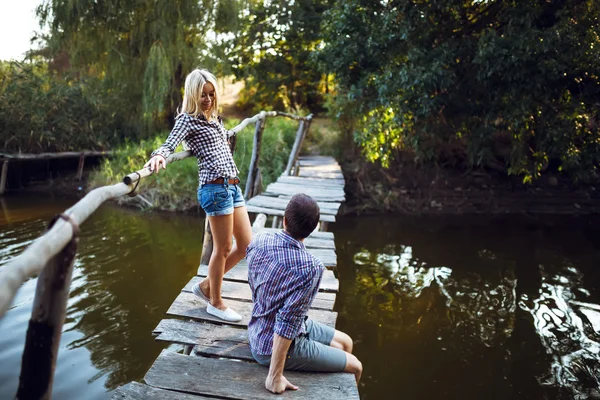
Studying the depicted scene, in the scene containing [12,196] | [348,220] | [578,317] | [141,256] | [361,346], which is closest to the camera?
[361,346]

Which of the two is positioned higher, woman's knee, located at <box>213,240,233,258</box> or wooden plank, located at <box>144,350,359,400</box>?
woman's knee, located at <box>213,240,233,258</box>

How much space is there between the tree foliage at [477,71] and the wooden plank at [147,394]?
15.9ft

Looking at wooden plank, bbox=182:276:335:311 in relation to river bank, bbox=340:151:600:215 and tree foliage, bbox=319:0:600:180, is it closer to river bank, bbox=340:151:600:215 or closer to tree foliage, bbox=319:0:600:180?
tree foliage, bbox=319:0:600:180

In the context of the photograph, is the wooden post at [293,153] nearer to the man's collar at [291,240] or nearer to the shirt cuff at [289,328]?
the man's collar at [291,240]

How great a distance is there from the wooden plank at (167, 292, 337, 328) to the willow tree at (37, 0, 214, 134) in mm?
8567

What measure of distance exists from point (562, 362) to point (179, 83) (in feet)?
33.0

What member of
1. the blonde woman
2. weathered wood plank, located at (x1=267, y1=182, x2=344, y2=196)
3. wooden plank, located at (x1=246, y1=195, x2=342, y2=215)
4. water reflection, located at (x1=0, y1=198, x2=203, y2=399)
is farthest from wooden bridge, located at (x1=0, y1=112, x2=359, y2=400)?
weathered wood plank, located at (x1=267, y1=182, x2=344, y2=196)

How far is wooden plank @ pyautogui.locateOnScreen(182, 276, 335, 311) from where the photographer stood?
119 inches

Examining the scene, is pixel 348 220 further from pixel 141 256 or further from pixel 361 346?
pixel 361 346

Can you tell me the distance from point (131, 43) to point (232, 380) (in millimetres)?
10697

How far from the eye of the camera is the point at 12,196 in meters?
10.6

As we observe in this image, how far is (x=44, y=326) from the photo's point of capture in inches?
48.9

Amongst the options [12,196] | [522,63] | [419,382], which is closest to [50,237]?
[419,382]

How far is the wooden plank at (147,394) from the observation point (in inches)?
80.5
